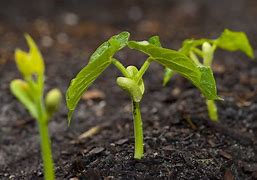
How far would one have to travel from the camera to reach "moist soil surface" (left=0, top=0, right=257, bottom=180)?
5.24 ft

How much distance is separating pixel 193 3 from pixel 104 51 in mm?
3288

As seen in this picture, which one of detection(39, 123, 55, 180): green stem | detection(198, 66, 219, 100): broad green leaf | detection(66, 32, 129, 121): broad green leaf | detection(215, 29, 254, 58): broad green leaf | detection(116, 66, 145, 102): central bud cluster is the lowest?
detection(39, 123, 55, 180): green stem

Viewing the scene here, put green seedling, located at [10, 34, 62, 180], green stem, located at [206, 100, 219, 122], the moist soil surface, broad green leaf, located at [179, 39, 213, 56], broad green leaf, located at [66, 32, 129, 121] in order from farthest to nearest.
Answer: green stem, located at [206, 100, 219, 122] < broad green leaf, located at [179, 39, 213, 56] < the moist soil surface < broad green leaf, located at [66, 32, 129, 121] < green seedling, located at [10, 34, 62, 180]

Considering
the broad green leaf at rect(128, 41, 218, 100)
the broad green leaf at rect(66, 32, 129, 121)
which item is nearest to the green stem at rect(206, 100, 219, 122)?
the broad green leaf at rect(128, 41, 218, 100)

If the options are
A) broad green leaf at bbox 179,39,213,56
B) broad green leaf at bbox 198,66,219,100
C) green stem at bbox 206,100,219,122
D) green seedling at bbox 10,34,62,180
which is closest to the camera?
green seedling at bbox 10,34,62,180

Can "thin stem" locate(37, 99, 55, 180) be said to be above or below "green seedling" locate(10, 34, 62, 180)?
below

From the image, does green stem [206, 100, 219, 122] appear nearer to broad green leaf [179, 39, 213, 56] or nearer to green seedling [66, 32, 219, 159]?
broad green leaf [179, 39, 213, 56]

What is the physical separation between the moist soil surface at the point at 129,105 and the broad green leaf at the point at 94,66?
0.25 m

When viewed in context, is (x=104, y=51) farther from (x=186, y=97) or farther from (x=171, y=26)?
(x=171, y=26)

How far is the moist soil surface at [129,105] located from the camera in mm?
1598

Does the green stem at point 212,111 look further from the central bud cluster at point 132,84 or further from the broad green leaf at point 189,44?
the central bud cluster at point 132,84

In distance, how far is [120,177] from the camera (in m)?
1.45

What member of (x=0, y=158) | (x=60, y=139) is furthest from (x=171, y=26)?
(x=0, y=158)

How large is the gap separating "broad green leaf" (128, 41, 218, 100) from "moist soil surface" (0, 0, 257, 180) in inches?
10.5
